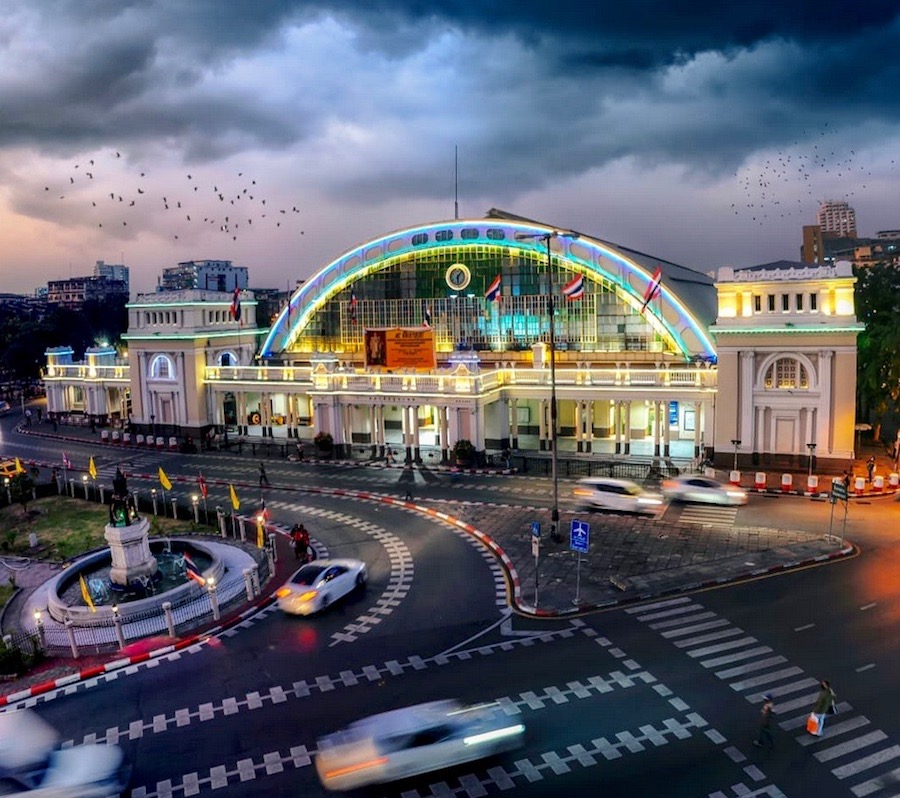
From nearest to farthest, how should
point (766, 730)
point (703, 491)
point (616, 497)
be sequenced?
point (766, 730) < point (616, 497) < point (703, 491)

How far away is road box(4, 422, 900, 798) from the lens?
16.6 m

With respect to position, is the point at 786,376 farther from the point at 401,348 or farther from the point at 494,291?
the point at 401,348

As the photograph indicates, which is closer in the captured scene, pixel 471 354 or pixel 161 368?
pixel 471 354

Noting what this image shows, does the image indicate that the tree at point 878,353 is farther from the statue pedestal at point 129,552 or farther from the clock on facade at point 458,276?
the statue pedestal at point 129,552

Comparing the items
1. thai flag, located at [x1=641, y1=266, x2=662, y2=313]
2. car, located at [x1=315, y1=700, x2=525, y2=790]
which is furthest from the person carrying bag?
thai flag, located at [x1=641, y1=266, x2=662, y2=313]

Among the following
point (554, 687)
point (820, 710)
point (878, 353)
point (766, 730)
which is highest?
point (878, 353)

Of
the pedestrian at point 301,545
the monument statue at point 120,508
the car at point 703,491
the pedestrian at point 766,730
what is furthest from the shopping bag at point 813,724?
the monument statue at point 120,508

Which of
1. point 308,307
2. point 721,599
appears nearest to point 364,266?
point 308,307

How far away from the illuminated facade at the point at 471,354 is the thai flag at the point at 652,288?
0.25 metres

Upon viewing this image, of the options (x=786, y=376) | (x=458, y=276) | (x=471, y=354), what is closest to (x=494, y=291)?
(x=471, y=354)

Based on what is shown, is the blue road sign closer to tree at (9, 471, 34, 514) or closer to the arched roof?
the arched roof

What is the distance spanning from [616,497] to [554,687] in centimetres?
1919

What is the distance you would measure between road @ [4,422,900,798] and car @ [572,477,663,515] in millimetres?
9848

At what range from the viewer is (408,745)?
52.6 feet
